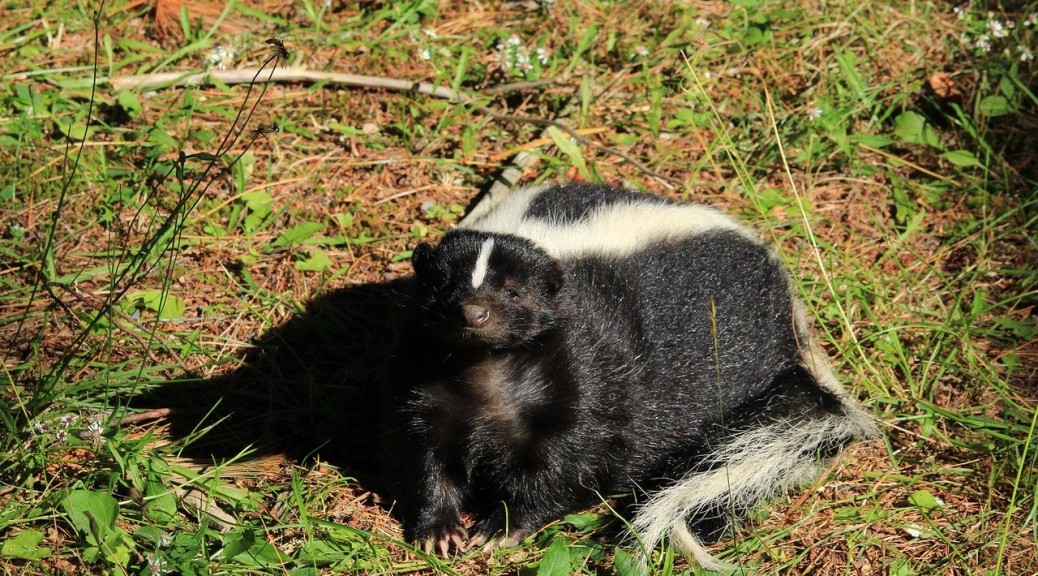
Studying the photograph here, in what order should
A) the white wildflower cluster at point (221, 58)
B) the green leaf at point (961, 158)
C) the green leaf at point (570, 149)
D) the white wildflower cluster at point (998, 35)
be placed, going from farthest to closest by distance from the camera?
the white wildflower cluster at point (998, 35), the white wildflower cluster at point (221, 58), the green leaf at point (961, 158), the green leaf at point (570, 149)

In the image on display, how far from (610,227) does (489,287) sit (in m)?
0.91

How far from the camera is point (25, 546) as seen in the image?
3541mm

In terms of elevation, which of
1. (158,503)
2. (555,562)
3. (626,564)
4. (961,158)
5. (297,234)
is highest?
(961,158)

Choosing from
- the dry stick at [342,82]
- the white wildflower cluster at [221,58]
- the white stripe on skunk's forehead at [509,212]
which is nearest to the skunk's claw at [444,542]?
the white stripe on skunk's forehead at [509,212]

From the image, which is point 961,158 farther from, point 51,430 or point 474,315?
point 51,430

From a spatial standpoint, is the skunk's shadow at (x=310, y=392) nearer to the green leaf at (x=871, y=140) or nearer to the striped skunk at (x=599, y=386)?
the striped skunk at (x=599, y=386)

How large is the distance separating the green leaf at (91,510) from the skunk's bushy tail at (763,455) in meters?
1.96

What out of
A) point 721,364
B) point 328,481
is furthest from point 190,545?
point 721,364

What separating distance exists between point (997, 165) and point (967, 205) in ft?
1.01

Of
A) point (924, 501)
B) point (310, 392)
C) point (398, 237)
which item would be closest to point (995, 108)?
point (924, 501)

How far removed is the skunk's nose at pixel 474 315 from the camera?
12.2 ft

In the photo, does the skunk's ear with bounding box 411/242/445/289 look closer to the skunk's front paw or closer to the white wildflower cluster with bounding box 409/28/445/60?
the skunk's front paw

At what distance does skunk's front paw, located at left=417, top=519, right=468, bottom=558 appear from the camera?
13.4ft

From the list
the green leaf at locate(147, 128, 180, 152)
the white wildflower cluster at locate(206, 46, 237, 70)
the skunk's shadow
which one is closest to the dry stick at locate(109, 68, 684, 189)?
the white wildflower cluster at locate(206, 46, 237, 70)
